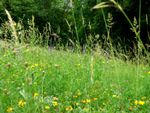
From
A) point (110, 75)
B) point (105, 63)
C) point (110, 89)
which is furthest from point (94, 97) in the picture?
point (105, 63)

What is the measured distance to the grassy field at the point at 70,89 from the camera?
3160 mm

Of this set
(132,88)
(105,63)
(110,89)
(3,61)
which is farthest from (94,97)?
(105,63)

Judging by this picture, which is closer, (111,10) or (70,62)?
(70,62)

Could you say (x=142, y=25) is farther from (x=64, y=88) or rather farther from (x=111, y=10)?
(x=64, y=88)

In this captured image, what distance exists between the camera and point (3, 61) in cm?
458

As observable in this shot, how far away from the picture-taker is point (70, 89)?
3811mm

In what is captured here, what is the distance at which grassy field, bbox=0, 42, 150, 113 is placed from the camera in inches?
124

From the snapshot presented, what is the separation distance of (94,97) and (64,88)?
37 centimetres

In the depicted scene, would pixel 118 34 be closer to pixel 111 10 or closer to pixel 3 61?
pixel 111 10

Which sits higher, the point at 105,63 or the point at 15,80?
the point at 15,80

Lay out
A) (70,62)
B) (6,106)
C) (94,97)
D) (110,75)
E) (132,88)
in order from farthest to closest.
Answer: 1. (70,62)
2. (110,75)
3. (132,88)
4. (94,97)
5. (6,106)

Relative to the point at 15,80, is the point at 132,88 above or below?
below

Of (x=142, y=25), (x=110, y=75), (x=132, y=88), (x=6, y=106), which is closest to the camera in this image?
(x=6, y=106)

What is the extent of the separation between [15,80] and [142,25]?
6625mm
